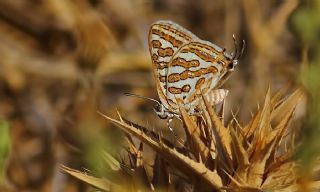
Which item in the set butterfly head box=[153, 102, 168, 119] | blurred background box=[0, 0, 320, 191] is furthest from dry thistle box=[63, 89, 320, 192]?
blurred background box=[0, 0, 320, 191]

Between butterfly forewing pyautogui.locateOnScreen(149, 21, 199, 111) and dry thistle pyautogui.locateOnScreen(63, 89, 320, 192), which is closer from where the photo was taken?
dry thistle pyautogui.locateOnScreen(63, 89, 320, 192)

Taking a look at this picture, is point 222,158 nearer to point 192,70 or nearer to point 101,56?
point 192,70

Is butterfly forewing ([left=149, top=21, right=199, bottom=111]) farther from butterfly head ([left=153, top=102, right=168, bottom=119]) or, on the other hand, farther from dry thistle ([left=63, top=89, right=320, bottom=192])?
dry thistle ([left=63, top=89, right=320, bottom=192])

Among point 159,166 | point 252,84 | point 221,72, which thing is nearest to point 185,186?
point 159,166

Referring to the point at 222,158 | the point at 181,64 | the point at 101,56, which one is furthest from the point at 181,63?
the point at 101,56

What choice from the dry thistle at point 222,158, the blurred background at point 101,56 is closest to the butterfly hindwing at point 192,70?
the dry thistle at point 222,158

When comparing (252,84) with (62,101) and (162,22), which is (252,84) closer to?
(62,101)
